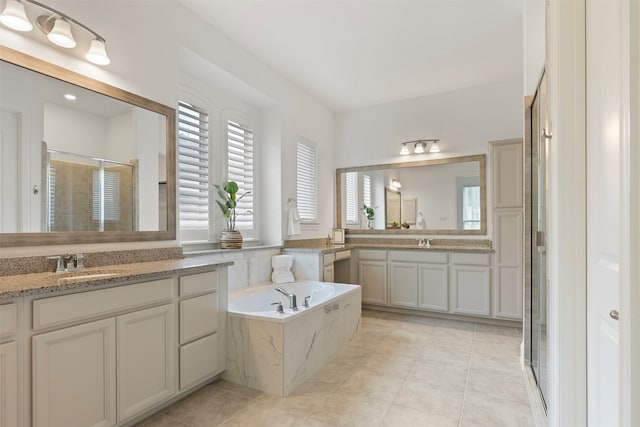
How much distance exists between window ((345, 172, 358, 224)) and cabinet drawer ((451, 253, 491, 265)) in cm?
157

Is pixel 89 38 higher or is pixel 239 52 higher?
pixel 239 52

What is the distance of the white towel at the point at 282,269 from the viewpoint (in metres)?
3.61

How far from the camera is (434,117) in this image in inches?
175

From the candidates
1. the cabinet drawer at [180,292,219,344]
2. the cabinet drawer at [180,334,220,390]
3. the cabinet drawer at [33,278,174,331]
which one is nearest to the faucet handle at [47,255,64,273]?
the cabinet drawer at [33,278,174,331]

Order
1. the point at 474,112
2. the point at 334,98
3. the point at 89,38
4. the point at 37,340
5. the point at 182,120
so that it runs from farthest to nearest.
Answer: the point at 334,98 < the point at 474,112 < the point at 182,120 < the point at 89,38 < the point at 37,340

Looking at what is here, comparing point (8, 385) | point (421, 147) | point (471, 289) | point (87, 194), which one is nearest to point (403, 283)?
point (471, 289)

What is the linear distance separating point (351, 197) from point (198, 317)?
3.28 m

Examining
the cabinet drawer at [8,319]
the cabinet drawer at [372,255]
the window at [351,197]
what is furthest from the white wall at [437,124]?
the cabinet drawer at [8,319]

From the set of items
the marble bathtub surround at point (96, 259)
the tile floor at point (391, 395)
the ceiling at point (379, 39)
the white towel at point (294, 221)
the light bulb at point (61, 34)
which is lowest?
the tile floor at point (391, 395)

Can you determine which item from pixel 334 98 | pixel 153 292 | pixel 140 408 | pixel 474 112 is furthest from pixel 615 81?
pixel 334 98

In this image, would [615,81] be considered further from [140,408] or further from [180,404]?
[180,404]

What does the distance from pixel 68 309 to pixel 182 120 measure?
200 cm

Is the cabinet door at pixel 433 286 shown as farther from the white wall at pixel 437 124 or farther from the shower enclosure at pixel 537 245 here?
the shower enclosure at pixel 537 245

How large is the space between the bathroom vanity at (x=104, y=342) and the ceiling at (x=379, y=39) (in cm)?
210
